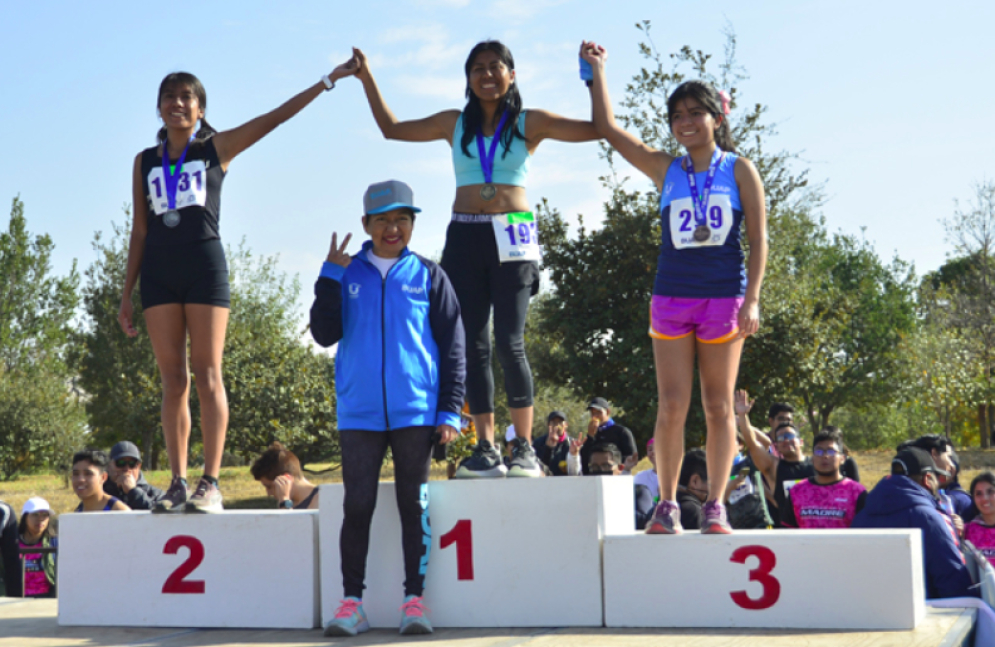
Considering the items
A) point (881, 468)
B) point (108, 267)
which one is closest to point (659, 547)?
point (881, 468)

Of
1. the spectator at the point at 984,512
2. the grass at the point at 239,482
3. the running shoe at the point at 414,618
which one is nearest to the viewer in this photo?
the running shoe at the point at 414,618

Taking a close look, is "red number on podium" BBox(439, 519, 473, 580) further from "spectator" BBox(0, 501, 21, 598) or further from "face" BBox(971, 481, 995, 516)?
"spectator" BBox(0, 501, 21, 598)

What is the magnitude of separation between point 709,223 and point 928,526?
203 centimetres

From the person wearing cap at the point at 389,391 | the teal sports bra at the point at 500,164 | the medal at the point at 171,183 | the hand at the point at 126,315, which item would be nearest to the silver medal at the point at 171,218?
the medal at the point at 171,183

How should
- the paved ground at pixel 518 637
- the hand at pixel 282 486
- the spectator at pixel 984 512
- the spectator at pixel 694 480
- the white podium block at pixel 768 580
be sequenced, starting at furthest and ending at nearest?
the hand at pixel 282 486 → the spectator at pixel 984 512 → the spectator at pixel 694 480 → the white podium block at pixel 768 580 → the paved ground at pixel 518 637

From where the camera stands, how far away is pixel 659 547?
140 inches

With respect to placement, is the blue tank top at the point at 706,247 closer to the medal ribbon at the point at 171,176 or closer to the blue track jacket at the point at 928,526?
the blue track jacket at the point at 928,526

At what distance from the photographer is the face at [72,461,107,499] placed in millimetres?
5734

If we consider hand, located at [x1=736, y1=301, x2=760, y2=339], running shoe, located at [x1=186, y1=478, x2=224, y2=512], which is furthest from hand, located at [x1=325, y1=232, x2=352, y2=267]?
hand, located at [x1=736, y1=301, x2=760, y2=339]

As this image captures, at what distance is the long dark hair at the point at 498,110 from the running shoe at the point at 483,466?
1.32 metres

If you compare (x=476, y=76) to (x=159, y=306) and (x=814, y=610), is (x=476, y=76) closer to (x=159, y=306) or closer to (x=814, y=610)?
(x=159, y=306)

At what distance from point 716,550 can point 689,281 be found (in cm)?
107

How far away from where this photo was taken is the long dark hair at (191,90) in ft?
13.8

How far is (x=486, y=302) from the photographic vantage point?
4.09 meters
